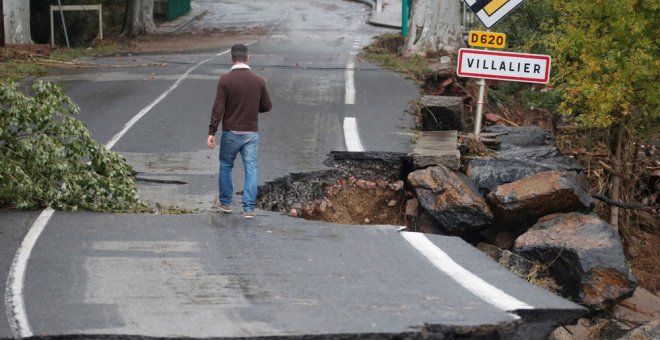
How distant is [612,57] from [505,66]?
1677 mm

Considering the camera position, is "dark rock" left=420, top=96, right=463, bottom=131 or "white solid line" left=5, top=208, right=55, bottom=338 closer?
"white solid line" left=5, top=208, right=55, bottom=338

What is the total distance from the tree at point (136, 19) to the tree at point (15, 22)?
27.6ft

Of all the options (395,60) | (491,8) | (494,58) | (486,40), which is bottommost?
(395,60)

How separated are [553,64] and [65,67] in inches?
481

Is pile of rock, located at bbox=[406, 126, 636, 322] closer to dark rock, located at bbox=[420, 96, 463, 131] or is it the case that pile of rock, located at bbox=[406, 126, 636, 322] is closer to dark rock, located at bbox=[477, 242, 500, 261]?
dark rock, located at bbox=[477, 242, 500, 261]

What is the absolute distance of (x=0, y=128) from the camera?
9.62m

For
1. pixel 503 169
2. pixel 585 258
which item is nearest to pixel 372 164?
pixel 503 169

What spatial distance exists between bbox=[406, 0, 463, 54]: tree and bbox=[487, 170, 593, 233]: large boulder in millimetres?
14166

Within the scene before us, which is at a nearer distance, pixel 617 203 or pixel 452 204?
pixel 452 204

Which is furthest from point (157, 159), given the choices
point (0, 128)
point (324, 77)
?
point (324, 77)

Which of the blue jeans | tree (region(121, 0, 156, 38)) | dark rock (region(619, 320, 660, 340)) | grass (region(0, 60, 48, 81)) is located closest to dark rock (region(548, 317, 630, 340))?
dark rock (region(619, 320, 660, 340))

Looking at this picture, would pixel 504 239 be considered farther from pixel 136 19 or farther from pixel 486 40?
pixel 136 19

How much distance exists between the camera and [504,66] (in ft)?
42.3

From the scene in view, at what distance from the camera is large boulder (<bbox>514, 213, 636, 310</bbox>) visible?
9.71 meters
